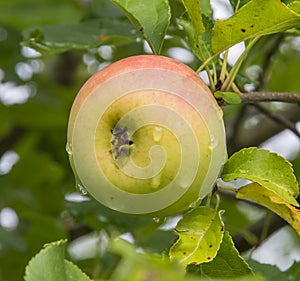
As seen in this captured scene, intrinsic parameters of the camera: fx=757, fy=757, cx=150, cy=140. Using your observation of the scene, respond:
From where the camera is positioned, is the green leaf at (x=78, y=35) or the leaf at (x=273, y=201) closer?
the leaf at (x=273, y=201)

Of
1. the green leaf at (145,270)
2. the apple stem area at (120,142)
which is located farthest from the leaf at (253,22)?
the green leaf at (145,270)

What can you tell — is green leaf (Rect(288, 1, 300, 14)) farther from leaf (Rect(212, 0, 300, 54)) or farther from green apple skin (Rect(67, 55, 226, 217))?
green apple skin (Rect(67, 55, 226, 217))

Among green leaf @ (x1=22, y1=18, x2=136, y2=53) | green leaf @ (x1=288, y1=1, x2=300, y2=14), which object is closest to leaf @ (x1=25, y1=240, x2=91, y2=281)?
green leaf @ (x1=288, y1=1, x2=300, y2=14)

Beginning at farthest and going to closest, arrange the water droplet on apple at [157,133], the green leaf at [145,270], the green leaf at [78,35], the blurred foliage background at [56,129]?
the blurred foliage background at [56,129] < the green leaf at [78,35] < the water droplet on apple at [157,133] < the green leaf at [145,270]

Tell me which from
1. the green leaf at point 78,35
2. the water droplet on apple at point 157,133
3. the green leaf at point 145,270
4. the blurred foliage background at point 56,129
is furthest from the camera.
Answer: the blurred foliage background at point 56,129

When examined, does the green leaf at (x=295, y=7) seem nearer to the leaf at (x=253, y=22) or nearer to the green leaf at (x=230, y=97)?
the leaf at (x=253, y=22)

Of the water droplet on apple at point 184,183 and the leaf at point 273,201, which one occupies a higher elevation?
the water droplet on apple at point 184,183

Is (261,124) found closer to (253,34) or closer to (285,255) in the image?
(285,255)
